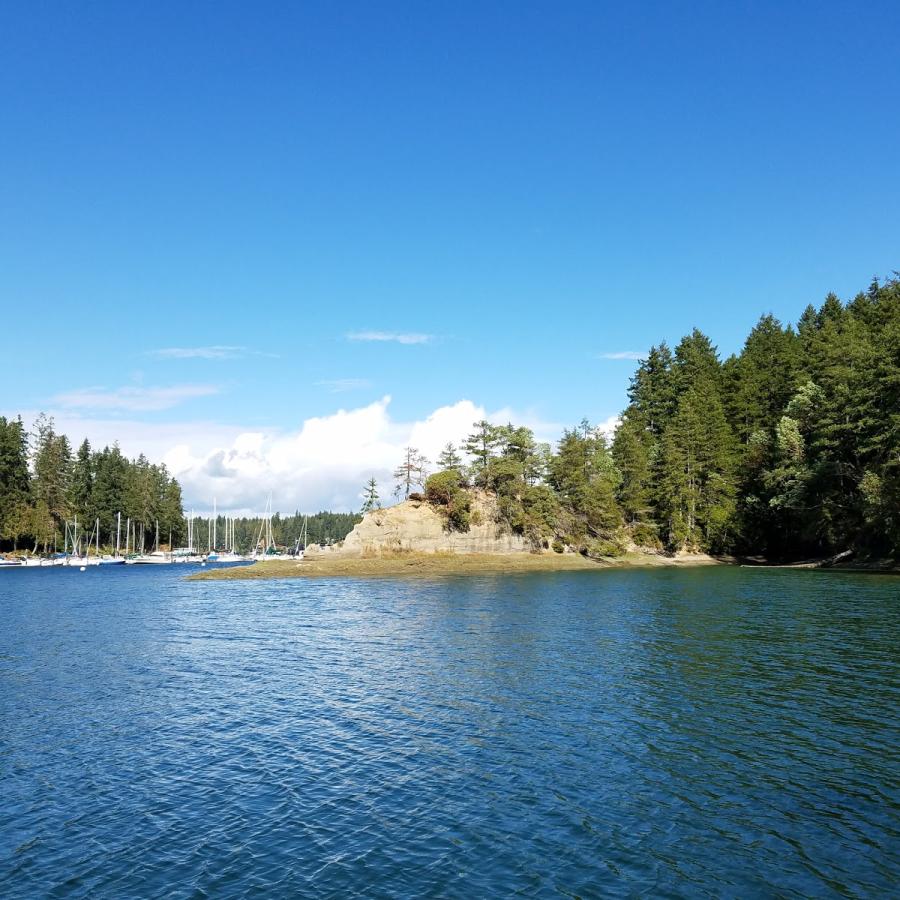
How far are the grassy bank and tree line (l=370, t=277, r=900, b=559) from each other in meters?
5.67

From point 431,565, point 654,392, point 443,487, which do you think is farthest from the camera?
point 654,392

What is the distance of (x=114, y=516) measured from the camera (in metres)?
195

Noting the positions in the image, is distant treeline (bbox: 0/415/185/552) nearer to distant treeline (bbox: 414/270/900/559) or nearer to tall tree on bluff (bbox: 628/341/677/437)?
distant treeline (bbox: 414/270/900/559)

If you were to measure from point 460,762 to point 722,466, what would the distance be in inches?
4629

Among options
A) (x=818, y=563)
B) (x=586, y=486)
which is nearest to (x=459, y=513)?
(x=586, y=486)

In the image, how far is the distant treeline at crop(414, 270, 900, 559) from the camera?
10162cm

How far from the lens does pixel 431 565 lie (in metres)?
119

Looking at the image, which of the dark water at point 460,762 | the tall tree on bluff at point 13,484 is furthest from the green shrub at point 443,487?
the tall tree on bluff at point 13,484

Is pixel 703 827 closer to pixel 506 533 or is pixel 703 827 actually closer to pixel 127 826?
pixel 127 826

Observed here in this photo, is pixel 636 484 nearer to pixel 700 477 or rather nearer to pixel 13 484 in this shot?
pixel 700 477

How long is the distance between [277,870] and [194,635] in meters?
A: 40.7

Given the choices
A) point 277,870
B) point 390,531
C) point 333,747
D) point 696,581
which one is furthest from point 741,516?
point 277,870

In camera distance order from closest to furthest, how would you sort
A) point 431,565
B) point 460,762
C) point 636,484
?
point 460,762
point 431,565
point 636,484

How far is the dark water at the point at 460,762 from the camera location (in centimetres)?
1672
